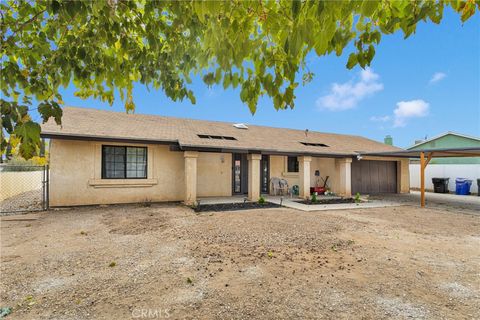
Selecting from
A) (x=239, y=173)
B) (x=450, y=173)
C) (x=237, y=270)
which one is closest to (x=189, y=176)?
(x=239, y=173)

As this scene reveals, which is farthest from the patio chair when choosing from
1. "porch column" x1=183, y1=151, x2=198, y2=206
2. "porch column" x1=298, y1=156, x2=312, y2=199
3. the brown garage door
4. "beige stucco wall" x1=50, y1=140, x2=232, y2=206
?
"porch column" x1=183, y1=151, x2=198, y2=206

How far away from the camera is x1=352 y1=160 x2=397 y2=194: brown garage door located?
1589cm

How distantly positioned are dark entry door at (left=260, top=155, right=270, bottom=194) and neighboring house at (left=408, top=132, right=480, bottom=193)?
1307cm

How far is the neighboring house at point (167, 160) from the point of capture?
9.32 meters

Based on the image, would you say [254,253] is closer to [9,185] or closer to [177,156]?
[177,156]

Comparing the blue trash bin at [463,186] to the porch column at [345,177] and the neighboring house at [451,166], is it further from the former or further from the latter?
the porch column at [345,177]

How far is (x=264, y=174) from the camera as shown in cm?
1447

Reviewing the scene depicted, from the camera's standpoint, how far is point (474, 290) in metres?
3.43

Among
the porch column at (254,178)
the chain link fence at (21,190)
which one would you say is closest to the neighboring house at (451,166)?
the porch column at (254,178)

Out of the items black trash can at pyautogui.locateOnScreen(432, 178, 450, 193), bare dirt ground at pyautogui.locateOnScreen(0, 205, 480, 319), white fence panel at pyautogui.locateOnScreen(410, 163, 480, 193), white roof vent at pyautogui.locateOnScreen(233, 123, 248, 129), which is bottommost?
bare dirt ground at pyautogui.locateOnScreen(0, 205, 480, 319)

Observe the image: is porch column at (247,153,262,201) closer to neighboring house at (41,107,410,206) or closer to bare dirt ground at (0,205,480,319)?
neighboring house at (41,107,410,206)

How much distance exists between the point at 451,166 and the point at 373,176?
6251mm

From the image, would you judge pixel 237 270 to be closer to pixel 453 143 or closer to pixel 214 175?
pixel 214 175

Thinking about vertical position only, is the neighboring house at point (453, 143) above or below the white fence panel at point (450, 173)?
above
